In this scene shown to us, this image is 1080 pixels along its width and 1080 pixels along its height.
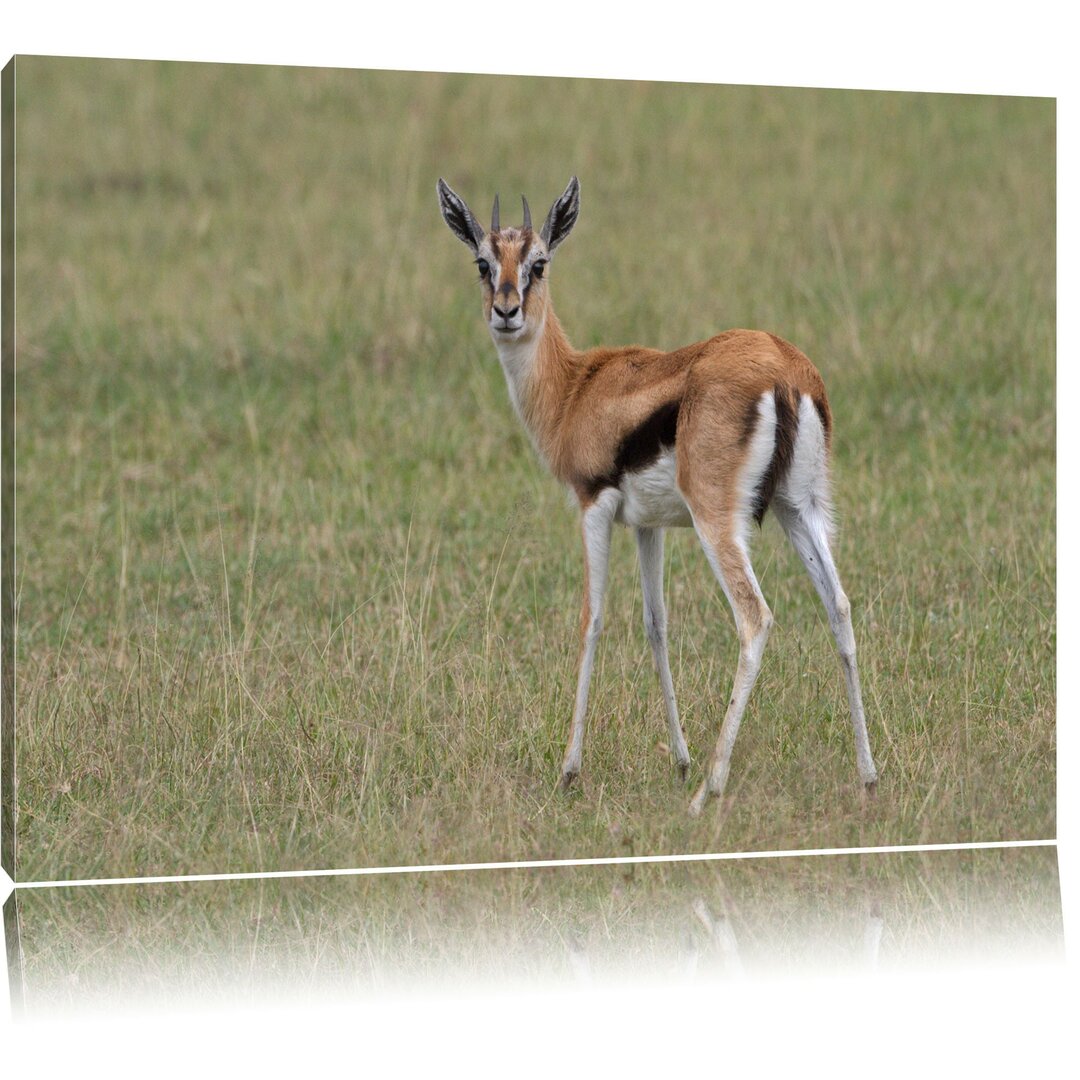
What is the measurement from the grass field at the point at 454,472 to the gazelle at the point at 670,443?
1.47 feet

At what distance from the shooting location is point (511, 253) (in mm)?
4969

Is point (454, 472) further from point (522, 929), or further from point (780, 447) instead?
point (522, 929)

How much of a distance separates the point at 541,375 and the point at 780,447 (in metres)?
0.80

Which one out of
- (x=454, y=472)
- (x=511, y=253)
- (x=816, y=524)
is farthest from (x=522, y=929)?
(x=454, y=472)

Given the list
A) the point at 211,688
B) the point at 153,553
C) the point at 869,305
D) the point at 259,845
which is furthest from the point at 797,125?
the point at 259,845

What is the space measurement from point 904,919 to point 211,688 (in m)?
2.09

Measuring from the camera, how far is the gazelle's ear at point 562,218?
5027 millimetres

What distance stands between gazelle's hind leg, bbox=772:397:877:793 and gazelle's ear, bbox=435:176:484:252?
98 centimetres

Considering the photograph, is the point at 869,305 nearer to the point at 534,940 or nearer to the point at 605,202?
the point at 605,202

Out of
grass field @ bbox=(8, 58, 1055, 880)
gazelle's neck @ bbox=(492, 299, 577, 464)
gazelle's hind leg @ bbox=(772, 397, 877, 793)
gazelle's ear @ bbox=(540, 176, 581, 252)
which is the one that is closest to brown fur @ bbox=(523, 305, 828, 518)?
gazelle's neck @ bbox=(492, 299, 577, 464)

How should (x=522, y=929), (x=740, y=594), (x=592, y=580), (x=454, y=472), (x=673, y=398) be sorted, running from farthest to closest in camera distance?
(x=454, y=472) < (x=592, y=580) < (x=673, y=398) < (x=740, y=594) < (x=522, y=929)

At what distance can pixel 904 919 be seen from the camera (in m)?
4.55

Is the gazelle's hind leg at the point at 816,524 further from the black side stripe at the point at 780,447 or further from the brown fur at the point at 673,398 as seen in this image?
the brown fur at the point at 673,398

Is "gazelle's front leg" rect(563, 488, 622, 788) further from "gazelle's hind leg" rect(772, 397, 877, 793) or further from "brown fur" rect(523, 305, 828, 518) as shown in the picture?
"gazelle's hind leg" rect(772, 397, 877, 793)
